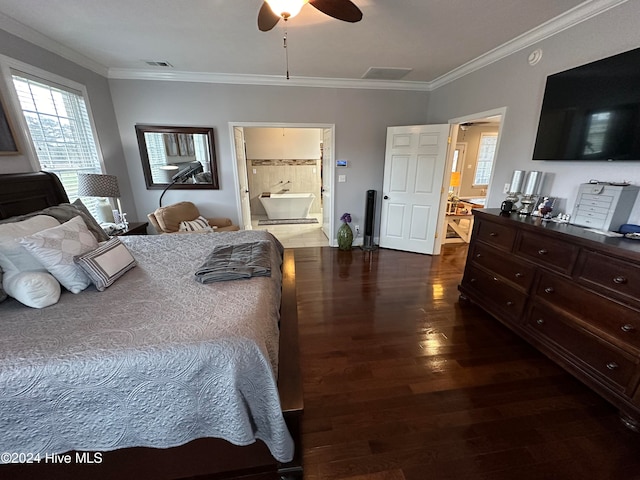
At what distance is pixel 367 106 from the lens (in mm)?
3924

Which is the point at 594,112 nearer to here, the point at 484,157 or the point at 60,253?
the point at 60,253

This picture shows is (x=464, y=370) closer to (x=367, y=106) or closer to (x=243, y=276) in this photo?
(x=243, y=276)

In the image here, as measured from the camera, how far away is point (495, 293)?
7.62ft

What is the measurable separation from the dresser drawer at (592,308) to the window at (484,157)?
5.22 metres

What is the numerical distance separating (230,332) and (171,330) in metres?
0.25

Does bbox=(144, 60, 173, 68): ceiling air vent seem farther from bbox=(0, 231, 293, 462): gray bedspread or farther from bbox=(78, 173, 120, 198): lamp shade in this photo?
bbox=(0, 231, 293, 462): gray bedspread

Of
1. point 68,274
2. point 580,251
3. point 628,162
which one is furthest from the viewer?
point 628,162

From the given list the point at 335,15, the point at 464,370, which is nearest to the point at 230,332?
the point at 464,370

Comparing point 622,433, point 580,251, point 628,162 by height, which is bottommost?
point 622,433

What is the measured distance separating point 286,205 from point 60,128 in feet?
13.6

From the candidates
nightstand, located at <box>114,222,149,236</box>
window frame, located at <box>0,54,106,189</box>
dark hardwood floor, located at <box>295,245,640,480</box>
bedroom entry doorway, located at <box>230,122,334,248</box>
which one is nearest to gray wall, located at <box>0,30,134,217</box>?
window frame, located at <box>0,54,106,189</box>

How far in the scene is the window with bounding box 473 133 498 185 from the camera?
611cm

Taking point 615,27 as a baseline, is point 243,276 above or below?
below

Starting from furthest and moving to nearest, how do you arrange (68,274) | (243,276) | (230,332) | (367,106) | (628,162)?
(367,106) → (628,162) → (243,276) → (68,274) → (230,332)
